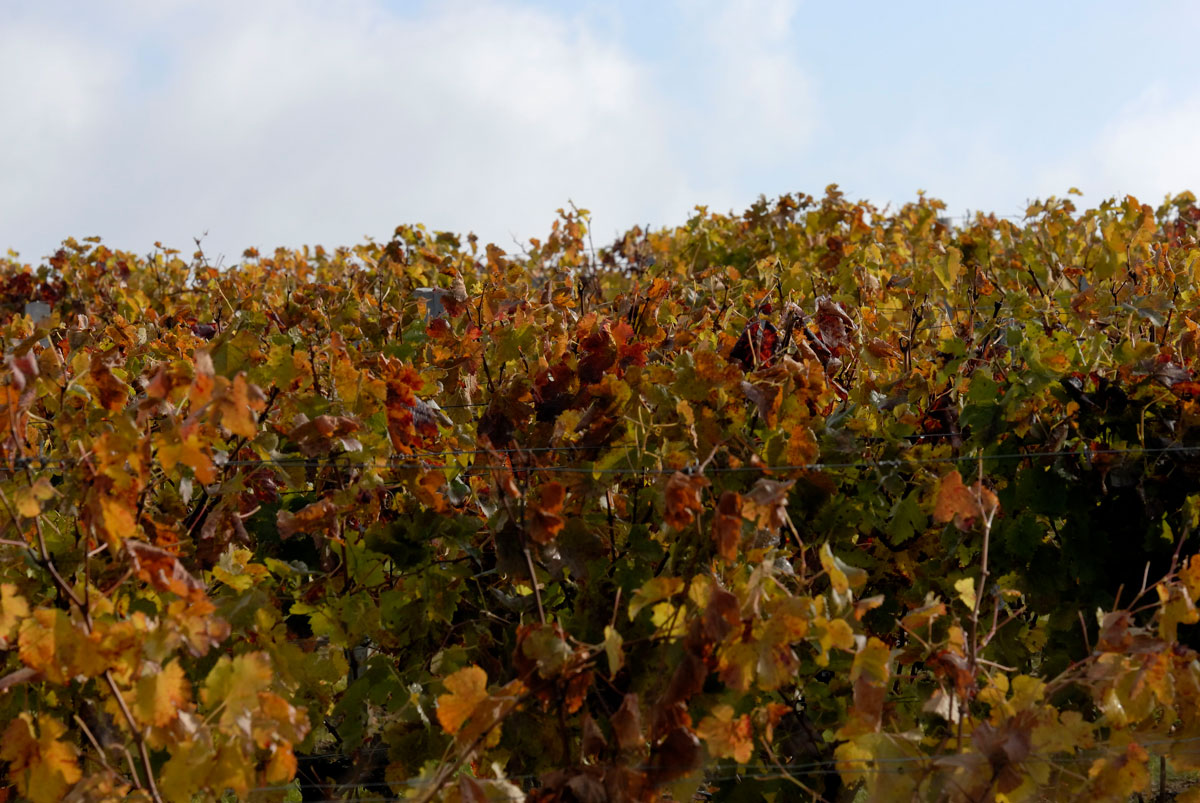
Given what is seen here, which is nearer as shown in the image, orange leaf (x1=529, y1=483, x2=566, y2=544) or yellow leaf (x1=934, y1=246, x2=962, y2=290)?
orange leaf (x1=529, y1=483, x2=566, y2=544)

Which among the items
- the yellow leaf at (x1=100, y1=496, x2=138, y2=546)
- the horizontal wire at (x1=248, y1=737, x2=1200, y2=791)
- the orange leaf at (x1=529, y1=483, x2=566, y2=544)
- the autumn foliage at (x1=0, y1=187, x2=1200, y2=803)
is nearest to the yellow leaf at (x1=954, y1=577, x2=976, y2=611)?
the autumn foliage at (x1=0, y1=187, x2=1200, y2=803)

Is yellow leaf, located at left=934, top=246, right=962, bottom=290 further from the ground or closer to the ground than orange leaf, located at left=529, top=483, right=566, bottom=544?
further from the ground

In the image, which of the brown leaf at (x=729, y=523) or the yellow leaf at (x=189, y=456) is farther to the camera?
the brown leaf at (x=729, y=523)

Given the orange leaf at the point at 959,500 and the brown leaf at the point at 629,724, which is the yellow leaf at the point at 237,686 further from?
the orange leaf at the point at 959,500

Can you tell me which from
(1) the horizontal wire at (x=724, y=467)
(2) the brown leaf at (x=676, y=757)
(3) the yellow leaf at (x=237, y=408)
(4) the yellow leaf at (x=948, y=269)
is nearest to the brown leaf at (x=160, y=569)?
(3) the yellow leaf at (x=237, y=408)

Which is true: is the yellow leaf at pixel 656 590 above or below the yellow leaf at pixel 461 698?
above

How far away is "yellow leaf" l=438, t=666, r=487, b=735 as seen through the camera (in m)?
1.97

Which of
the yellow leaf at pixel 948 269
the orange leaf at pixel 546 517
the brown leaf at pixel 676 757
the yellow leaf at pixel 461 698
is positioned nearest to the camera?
the yellow leaf at pixel 461 698

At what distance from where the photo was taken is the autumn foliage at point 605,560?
198cm

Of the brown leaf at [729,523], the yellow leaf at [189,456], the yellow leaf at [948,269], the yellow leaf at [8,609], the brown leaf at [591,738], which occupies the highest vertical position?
the yellow leaf at [948,269]

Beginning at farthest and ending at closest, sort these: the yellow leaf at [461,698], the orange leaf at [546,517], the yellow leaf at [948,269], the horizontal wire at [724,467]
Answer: the yellow leaf at [948,269], the horizontal wire at [724,467], the orange leaf at [546,517], the yellow leaf at [461,698]

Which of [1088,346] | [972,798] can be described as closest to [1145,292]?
[1088,346]

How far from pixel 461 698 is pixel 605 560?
0.67 meters

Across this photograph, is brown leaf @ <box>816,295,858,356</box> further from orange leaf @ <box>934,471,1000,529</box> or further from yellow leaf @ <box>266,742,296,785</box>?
yellow leaf @ <box>266,742,296,785</box>
